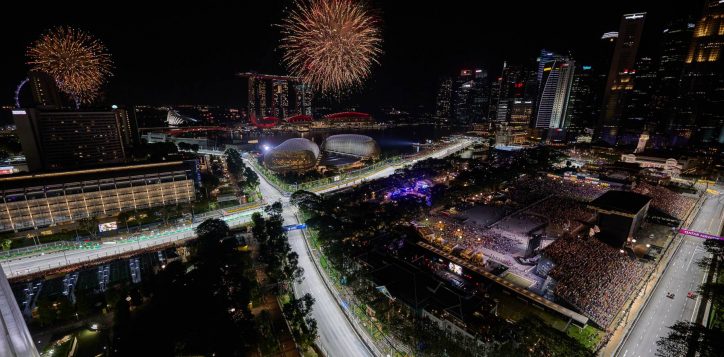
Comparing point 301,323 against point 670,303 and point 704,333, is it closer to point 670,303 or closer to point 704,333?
point 704,333

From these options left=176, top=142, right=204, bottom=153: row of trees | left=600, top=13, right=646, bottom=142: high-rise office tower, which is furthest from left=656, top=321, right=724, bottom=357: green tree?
left=600, top=13, right=646, bottom=142: high-rise office tower

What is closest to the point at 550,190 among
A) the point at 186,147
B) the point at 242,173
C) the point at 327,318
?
the point at 327,318

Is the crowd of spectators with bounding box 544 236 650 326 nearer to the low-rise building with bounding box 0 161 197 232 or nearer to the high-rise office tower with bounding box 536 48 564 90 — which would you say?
the low-rise building with bounding box 0 161 197 232

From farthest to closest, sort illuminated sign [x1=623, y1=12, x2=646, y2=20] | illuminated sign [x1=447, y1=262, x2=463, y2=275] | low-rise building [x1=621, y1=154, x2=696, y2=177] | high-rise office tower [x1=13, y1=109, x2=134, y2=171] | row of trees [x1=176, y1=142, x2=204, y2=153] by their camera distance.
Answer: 1. illuminated sign [x1=623, y1=12, x2=646, y2=20]
2. row of trees [x1=176, y1=142, x2=204, y2=153]
3. low-rise building [x1=621, y1=154, x2=696, y2=177]
4. high-rise office tower [x1=13, y1=109, x2=134, y2=171]
5. illuminated sign [x1=447, y1=262, x2=463, y2=275]

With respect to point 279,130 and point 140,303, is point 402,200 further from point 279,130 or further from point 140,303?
point 279,130

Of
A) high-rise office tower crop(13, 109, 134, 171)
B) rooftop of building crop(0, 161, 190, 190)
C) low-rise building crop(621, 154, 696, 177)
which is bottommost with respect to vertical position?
low-rise building crop(621, 154, 696, 177)
